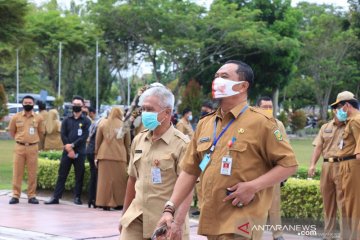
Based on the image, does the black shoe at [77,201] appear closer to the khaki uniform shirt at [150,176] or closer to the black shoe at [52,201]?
the black shoe at [52,201]

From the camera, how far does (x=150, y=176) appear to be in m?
5.12

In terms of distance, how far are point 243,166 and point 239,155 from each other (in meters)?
0.07

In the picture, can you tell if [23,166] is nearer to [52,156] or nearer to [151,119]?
[52,156]

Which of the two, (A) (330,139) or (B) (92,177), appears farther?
(B) (92,177)

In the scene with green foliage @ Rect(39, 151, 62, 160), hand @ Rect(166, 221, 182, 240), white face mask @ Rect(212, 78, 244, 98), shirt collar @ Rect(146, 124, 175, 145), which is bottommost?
green foliage @ Rect(39, 151, 62, 160)

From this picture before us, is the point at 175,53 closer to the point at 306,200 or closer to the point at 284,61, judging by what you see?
the point at 284,61

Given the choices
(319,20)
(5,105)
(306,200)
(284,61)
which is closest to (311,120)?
(319,20)

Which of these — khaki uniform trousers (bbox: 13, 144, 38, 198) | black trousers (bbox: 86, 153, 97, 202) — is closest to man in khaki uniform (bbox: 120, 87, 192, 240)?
black trousers (bbox: 86, 153, 97, 202)

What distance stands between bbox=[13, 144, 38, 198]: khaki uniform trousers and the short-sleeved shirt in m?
5.26

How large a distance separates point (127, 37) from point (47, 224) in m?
28.3

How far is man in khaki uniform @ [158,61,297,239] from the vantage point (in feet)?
12.6

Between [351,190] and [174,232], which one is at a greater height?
[174,232]

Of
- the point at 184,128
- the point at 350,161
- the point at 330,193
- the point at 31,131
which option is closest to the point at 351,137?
the point at 350,161

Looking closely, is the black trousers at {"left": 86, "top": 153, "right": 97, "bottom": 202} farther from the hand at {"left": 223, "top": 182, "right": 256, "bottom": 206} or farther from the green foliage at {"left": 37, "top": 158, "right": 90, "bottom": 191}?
the hand at {"left": 223, "top": 182, "right": 256, "bottom": 206}
